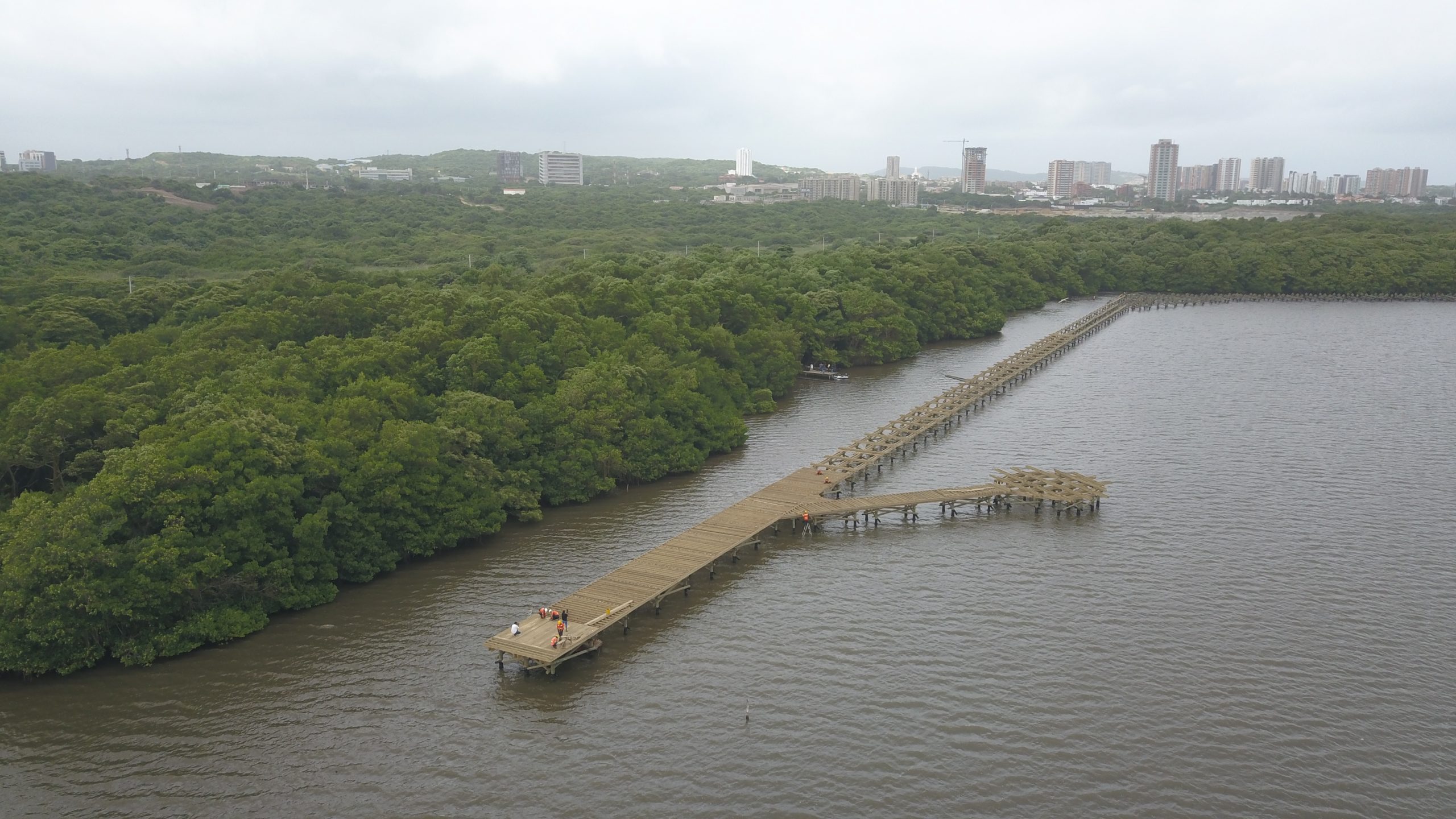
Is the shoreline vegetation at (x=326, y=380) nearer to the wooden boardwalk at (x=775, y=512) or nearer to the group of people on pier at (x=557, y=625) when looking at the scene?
the wooden boardwalk at (x=775, y=512)

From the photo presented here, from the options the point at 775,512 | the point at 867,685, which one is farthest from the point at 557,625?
the point at 775,512

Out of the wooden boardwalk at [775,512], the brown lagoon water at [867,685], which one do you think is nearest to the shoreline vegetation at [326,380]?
the brown lagoon water at [867,685]

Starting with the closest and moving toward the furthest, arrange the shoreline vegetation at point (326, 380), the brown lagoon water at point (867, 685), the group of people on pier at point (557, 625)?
the brown lagoon water at point (867, 685), the group of people on pier at point (557, 625), the shoreline vegetation at point (326, 380)

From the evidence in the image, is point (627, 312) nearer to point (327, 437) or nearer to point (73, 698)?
point (327, 437)

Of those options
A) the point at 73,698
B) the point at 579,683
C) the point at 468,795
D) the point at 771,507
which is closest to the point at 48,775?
the point at 73,698

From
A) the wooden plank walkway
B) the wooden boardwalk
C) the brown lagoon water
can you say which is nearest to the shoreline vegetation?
the brown lagoon water
